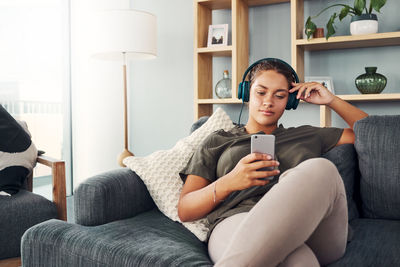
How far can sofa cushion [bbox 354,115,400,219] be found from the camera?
1.45 m

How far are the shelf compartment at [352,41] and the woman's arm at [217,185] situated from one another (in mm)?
1634

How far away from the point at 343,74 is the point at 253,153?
195 cm

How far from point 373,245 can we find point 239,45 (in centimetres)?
193

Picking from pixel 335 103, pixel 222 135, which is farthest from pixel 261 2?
pixel 222 135

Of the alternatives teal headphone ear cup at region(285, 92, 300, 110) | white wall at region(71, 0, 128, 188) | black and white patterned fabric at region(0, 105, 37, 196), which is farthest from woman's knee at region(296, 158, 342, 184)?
white wall at region(71, 0, 128, 188)

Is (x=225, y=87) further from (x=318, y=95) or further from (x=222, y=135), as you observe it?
(x=222, y=135)

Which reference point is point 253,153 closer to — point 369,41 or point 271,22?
point 369,41

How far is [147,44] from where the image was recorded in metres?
2.79

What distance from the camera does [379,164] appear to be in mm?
1476

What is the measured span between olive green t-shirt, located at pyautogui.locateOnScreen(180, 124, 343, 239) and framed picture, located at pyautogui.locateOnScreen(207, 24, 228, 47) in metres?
1.60

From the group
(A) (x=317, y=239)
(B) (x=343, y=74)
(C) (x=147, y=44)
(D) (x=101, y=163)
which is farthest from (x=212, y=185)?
(D) (x=101, y=163)

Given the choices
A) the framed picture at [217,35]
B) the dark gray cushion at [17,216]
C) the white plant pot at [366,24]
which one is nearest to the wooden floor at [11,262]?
the dark gray cushion at [17,216]

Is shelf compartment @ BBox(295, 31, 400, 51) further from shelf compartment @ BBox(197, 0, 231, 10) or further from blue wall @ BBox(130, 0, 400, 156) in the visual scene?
shelf compartment @ BBox(197, 0, 231, 10)

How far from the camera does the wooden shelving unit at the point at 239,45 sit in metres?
2.56
